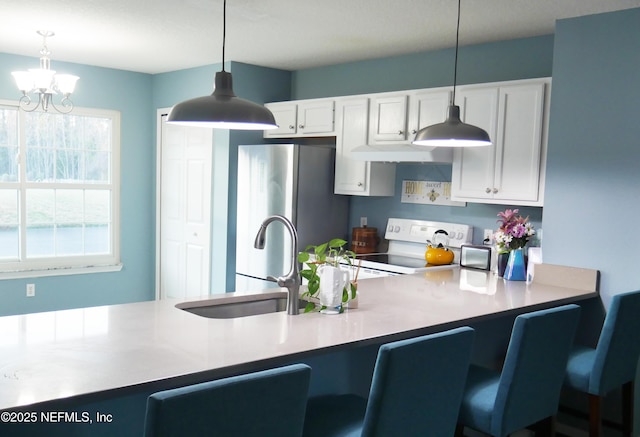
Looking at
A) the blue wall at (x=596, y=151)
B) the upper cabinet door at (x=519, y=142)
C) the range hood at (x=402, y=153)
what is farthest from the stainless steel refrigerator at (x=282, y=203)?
the blue wall at (x=596, y=151)

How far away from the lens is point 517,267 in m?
3.56

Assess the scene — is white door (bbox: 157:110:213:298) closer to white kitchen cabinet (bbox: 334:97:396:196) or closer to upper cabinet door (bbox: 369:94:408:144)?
white kitchen cabinet (bbox: 334:97:396:196)

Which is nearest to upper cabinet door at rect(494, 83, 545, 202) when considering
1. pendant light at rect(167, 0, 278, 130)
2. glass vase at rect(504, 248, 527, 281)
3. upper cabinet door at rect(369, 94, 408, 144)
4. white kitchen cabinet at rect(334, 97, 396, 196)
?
glass vase at rect(504, 248, 527, 281)

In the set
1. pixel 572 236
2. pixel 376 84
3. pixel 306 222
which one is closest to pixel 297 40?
pixel 376 84

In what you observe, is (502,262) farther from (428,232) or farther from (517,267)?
(428,232)

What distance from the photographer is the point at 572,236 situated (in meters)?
3.41

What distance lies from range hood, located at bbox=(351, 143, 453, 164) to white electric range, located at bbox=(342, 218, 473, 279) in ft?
1.93

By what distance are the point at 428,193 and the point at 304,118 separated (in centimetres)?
118

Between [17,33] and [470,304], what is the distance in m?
3.64

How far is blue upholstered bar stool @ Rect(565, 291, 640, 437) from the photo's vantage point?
2660 mm

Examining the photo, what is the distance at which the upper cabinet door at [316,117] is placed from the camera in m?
4.77

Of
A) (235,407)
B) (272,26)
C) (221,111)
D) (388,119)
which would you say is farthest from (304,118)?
(235,407)

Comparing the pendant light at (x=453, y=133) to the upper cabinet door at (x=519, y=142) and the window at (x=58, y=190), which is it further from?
the window at (x=58, y=190)

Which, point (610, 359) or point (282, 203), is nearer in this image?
point (610, 359)
